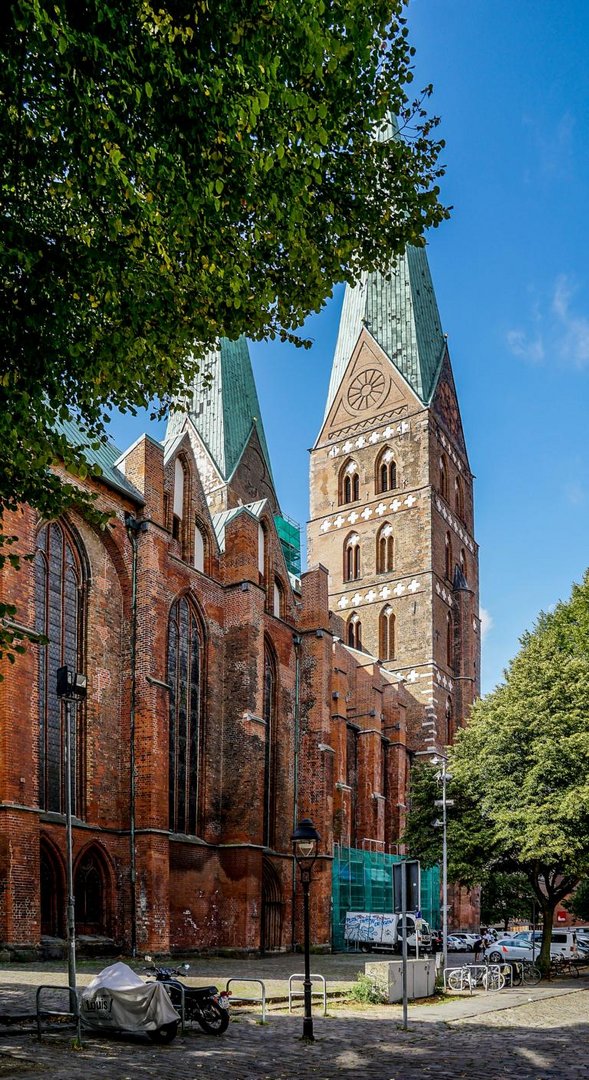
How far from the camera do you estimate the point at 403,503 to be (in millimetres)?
57406

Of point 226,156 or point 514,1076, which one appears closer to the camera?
point 226,156

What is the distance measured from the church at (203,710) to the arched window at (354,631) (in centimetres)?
81

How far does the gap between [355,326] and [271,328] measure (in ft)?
169

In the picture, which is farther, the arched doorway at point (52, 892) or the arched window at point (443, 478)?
the arched window at point (443, 478)

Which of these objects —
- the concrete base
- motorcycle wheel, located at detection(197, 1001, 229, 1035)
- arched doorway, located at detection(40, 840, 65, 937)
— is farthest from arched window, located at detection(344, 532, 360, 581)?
motorcycle wheel, located at detection(197, 1001, 229, 1035)

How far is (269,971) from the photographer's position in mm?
25062

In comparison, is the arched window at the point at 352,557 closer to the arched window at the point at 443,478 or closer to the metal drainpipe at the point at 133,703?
the arched window at the point at 443,478

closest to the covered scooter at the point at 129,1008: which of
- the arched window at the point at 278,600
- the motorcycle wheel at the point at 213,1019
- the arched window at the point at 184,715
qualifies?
the motorcycle wheel at the point at 213,1019

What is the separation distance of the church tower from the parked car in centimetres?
977

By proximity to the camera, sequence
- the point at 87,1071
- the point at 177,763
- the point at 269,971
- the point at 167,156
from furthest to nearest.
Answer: the point at 177,763 → the point at 269,971 → the point at 87,1071 → the point at 167,156

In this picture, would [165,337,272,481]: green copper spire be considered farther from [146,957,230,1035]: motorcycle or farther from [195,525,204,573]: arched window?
[146,957,230,1035]: motorcycle

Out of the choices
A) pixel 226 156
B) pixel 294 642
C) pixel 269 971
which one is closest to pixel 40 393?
pixel 226 156

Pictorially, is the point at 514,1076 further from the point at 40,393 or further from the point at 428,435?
the point at 428,435

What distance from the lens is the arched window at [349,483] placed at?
6056 cm
